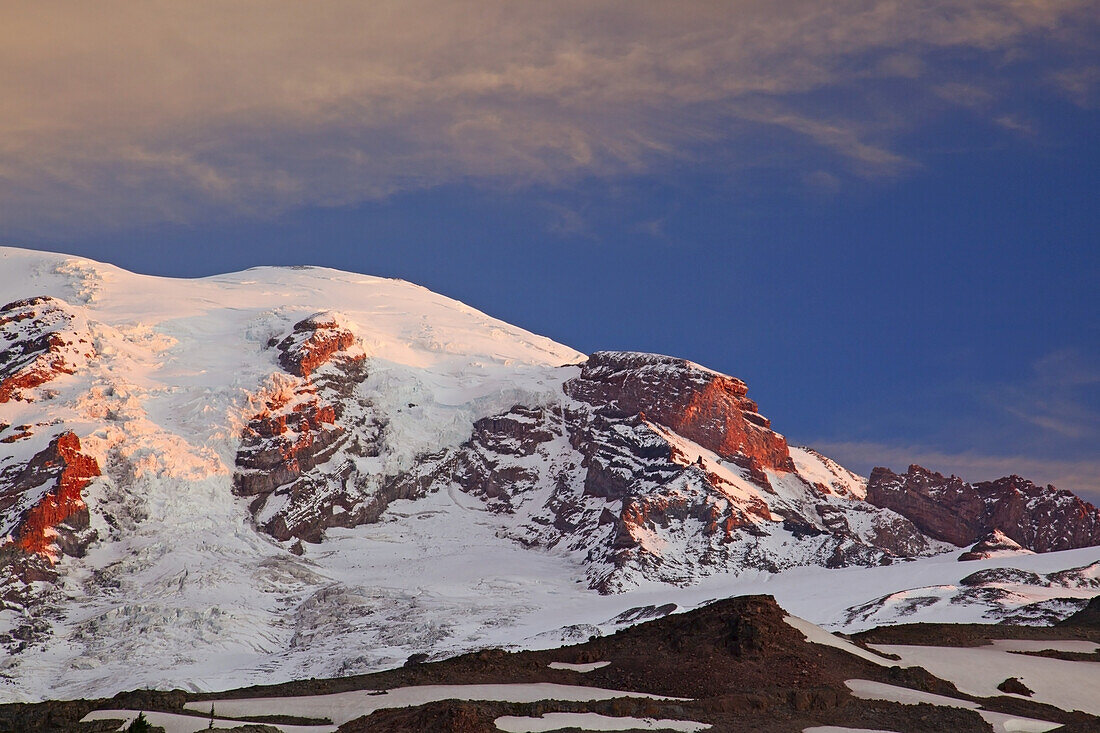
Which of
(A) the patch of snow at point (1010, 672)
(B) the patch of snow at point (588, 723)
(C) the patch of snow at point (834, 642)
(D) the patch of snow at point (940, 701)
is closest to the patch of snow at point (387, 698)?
(B) the patch of snow at point (588, 723)

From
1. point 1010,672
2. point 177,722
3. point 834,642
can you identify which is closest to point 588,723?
point 177,722

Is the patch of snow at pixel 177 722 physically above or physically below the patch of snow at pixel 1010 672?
below

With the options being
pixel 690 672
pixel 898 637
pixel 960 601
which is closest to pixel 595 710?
pixel 690 672

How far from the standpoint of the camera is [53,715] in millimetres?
62312

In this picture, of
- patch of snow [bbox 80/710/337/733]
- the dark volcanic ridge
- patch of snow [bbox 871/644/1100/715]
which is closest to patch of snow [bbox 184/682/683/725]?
the dark volcanic ridge

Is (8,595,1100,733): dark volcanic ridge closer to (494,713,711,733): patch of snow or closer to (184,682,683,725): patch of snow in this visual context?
(494,713,711,733): patch of snow

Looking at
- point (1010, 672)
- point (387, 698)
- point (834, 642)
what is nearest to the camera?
point (387, 698)

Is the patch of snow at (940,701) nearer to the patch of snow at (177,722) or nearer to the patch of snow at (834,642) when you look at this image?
the patch of snow at (834,642)

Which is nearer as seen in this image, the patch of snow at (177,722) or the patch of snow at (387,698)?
the patch of snow at (177,722)

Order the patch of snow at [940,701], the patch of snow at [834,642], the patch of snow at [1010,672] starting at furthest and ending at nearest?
the patch of snow at [834,642] < the patch of snow at [1010,672] < the patch of snow at [940,701]

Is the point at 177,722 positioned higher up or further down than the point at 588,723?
further down

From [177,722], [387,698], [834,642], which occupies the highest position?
[834,642]

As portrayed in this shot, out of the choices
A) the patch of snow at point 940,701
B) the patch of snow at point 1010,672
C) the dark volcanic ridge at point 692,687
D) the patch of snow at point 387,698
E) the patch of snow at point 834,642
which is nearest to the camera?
the dark volcanic ridge at point 692,687

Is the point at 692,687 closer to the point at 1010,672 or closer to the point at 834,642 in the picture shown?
the point at 834,642
